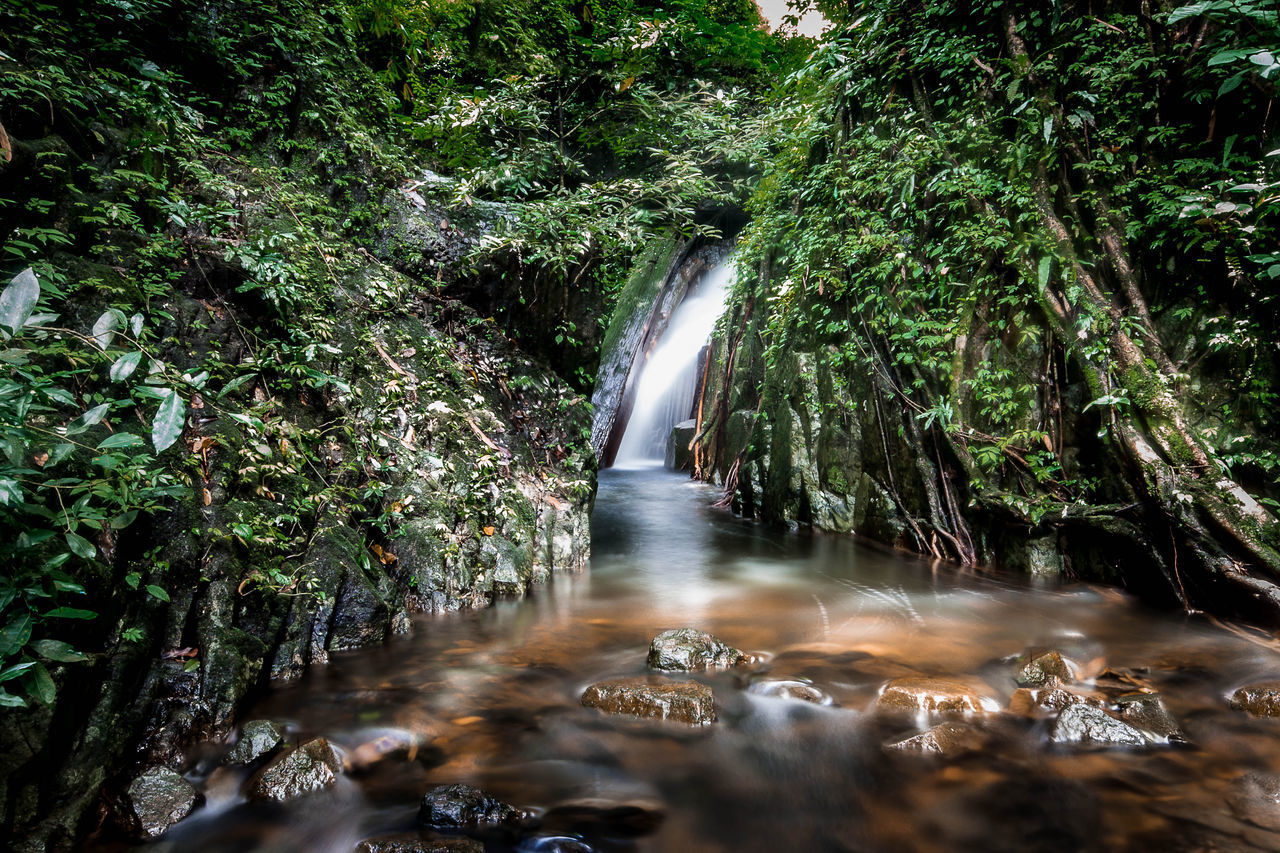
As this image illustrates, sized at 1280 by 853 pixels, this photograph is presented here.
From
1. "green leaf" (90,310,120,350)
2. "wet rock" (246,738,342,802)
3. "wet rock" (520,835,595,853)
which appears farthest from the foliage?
"wet rock" (246,738,342,802)

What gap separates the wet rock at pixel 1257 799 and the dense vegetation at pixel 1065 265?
2188 millimetres

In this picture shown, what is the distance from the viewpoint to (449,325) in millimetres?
6090

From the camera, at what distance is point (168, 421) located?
1501 millimetres

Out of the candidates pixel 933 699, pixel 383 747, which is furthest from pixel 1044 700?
pixel 383 747

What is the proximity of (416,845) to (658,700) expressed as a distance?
1.41 metres

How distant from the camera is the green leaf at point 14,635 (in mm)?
1588

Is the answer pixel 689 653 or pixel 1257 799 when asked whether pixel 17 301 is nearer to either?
pixel 689 653

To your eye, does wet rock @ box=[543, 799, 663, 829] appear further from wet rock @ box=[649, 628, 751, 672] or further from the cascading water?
the cascading water

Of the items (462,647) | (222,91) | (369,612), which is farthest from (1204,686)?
(222,91)

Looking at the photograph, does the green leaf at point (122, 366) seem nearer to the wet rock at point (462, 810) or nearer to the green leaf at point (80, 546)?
the green leaf at point (80, 546)

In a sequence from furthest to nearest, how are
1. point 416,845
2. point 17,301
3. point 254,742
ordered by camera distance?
1. point 254,742
2. point 416,845
3. point 17,301

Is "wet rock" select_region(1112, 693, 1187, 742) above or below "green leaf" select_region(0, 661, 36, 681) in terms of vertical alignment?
below

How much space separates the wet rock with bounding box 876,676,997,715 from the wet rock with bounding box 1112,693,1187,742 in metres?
0.61

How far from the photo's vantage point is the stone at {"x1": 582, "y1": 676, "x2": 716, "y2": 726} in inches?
120
